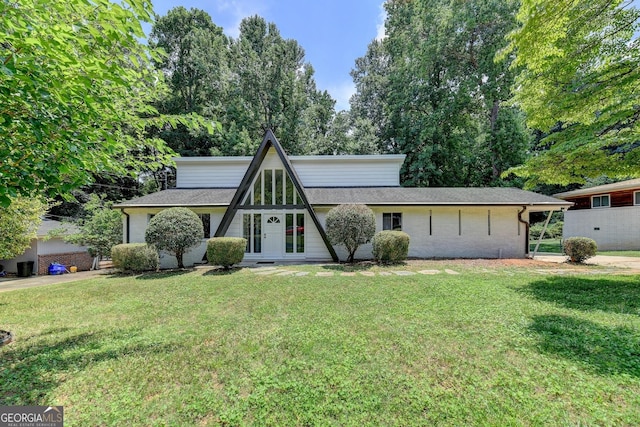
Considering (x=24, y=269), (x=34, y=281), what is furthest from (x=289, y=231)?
(x=24, y=269)

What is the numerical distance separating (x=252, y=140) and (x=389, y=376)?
24.1 metres

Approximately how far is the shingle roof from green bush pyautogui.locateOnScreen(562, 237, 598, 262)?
206cm

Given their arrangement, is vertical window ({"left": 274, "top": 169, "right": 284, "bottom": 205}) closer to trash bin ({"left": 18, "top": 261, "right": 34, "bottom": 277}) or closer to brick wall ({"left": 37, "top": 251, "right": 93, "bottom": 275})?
brick wall ({"left": 37, "top": 251, "right": 93, "bottom": 275})

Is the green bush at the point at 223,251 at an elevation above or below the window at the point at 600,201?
below

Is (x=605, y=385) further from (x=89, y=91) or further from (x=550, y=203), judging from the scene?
(x=550, y=203)

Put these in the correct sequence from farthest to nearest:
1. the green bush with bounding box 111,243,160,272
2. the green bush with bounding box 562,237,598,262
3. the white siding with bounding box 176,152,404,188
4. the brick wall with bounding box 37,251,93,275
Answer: the white siding with bounding box 176,152,404,188, the brick wall with bounding box 37,251,93,275, the green bush with bounding box 562,237,598,262, the green bush with bounding box 111,243,160,272

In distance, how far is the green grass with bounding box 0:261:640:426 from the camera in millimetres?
2680

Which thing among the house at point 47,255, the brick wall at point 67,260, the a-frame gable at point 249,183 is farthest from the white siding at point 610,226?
the brick wall at point 67,260

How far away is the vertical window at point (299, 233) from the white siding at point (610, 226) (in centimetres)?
1926

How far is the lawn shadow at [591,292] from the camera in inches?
219

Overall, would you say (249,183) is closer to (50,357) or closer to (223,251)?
(223,251)

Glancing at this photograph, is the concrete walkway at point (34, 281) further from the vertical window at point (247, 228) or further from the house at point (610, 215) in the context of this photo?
the house at point (610, 215)

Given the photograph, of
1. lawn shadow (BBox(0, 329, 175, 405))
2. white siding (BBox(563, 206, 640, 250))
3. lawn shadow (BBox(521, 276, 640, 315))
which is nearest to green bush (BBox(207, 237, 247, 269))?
lawn shadow (BBox(0, 329, 175, 405))

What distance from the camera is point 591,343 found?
12.9 feet
